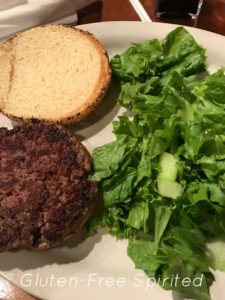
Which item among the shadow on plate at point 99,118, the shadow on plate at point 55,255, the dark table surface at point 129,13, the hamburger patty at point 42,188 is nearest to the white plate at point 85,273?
the shadow on plate at point 55,255

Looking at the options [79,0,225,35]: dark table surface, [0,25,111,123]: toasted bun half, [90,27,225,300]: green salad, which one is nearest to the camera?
[90,27,225,300]: green salad

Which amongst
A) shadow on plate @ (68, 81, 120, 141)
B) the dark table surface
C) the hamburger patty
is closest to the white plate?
the hamburger patty

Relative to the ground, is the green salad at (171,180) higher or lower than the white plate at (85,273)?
higher

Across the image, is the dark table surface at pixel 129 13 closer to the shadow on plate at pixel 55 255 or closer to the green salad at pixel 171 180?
the green salad at pixel 171 180

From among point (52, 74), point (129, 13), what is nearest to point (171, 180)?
point (52, 74)

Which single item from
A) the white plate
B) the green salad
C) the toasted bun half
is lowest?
the white plate

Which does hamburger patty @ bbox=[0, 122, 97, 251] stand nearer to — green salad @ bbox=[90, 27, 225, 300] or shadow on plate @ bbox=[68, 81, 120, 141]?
green salad @ bbox=[90, 27, 225, 300]
